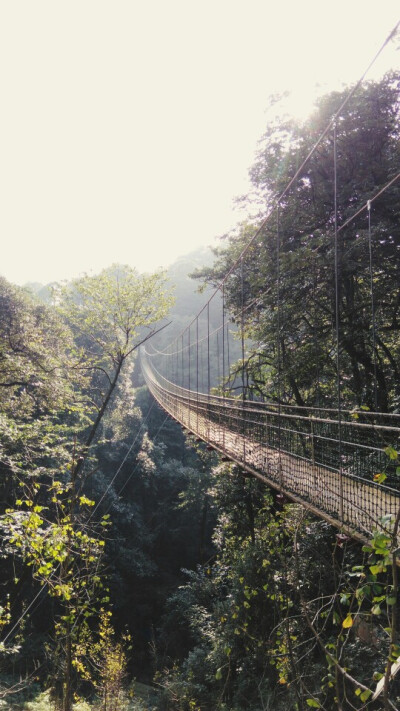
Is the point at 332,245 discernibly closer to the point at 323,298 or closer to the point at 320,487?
the point at 323,298

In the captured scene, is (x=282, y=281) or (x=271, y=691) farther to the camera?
(x=282, y=281)

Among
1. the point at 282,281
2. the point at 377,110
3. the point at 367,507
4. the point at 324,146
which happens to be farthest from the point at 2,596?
the point at 377,110

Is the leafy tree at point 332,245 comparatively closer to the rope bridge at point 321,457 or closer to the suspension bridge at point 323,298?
the suspension bridge at point 323,298

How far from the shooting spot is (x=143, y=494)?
15352 mm

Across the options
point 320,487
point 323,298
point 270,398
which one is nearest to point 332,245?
point 323,298

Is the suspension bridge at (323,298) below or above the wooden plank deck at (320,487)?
above

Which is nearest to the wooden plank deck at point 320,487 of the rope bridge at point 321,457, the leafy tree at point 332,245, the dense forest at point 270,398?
the rope bridge at point 321,457

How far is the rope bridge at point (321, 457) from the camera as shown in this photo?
6.79 feet

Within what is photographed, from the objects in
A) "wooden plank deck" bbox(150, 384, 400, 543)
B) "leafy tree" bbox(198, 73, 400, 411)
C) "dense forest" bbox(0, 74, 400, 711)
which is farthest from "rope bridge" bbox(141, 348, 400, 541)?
"leafy tree" bbox(198, 73, 400, 411)

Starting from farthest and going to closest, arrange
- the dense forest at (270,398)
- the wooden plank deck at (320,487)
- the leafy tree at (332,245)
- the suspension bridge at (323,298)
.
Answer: the leafy tree at (332,245)
the suspension bridge at (323,298)
the dense forest at (270,398)
the wooden plank deck at (320,487)

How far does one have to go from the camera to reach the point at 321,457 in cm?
346

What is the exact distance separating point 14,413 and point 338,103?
5601 mm

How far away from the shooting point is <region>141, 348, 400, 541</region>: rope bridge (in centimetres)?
207

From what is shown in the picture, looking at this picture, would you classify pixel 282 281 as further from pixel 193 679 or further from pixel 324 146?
pixel 193 679
